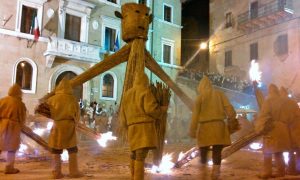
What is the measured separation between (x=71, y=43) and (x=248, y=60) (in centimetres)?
1598

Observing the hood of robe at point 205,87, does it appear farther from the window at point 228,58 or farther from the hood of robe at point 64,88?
the window at point 228,58

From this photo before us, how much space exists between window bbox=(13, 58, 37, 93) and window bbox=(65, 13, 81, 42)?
351 cm

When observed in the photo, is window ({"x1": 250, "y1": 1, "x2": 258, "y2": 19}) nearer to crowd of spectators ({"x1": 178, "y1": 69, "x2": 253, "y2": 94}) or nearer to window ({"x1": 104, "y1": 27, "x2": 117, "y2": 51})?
crowd of spectators ({"x1": 178, "y1": 69, "x2": 253, "y2": 94})

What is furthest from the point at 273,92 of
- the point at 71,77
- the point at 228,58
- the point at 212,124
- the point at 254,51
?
the point at 228,58

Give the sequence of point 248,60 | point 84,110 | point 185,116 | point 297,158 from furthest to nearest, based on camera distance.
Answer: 1. point 248,60
2. point 185,116
3. point 84,110
4. point 297,158

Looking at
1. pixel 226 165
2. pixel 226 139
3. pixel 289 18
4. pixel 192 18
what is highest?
pixel 192 18

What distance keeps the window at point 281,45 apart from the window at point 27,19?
19.0 metres

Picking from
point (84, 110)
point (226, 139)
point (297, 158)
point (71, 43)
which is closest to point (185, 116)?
point (84, 110)

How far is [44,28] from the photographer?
21.8 metres

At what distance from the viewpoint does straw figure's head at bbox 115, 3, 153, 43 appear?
25.9 feet

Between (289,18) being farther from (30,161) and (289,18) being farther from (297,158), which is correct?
(30,161)

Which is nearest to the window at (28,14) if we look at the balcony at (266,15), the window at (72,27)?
the window at (72,27)

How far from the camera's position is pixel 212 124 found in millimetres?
6086

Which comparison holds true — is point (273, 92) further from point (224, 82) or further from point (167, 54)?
point (167, 54)
